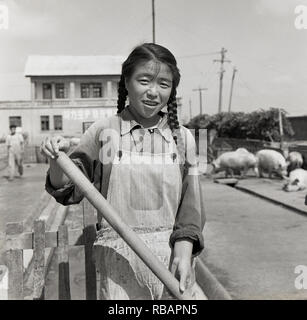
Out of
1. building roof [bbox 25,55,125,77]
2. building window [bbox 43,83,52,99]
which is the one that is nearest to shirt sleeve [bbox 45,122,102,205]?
building roof [bbox 25,55,125,77]

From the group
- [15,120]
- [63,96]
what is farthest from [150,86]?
[63,96]

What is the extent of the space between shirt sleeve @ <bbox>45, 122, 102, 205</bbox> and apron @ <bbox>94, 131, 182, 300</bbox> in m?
0.10

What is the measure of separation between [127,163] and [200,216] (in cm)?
32

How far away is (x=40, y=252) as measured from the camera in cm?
240

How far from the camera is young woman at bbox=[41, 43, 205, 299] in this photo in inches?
64.0

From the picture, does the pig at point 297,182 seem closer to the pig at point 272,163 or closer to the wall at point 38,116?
the pig at point 272,163

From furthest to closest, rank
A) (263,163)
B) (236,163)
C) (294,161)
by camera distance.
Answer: (236,163) → (263,163) → (294,161)

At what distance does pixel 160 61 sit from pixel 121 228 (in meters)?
0.58

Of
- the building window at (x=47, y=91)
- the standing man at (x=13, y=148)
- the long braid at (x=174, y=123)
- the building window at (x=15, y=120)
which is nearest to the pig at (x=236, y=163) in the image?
the standing man at (x=13, y=148)

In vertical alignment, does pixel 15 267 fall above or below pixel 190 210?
below

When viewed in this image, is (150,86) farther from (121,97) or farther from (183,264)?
(183,264)

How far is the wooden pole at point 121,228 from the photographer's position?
58.4 inches

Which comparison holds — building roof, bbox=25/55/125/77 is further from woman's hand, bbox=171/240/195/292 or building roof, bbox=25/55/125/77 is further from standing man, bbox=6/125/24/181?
woman's hand, bbox=171/240/195/292

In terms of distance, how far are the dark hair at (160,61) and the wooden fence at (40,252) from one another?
895 millimetres
